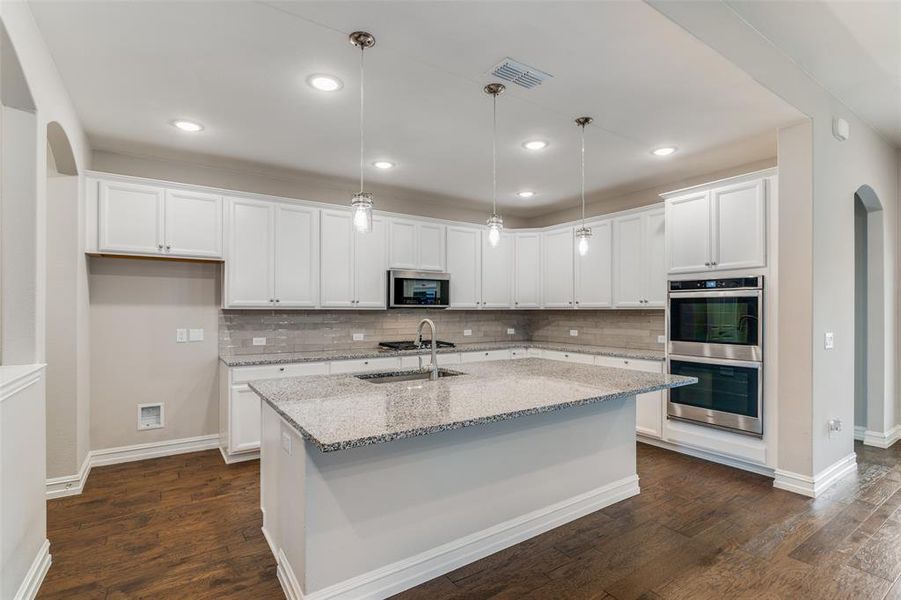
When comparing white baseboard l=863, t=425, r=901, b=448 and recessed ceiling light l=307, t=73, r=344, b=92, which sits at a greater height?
recessed ceiling light l=307, t=73, r=344, b=92

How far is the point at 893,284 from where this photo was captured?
438 cm

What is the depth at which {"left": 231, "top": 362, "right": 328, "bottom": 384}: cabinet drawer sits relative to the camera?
12.5 feet

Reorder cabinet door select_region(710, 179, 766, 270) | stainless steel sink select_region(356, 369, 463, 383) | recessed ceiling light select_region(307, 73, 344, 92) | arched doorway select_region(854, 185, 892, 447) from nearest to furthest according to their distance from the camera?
recessed ceiling light select_region(307, 73, 344, 92), stainless steel sink select_region(356, 369, 463, 383), cabinet door select_region(710, 179, 766, 270), arched doorway select_region(854, 185, 892, 447)

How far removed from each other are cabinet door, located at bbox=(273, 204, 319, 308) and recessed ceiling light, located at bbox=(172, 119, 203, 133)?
1.02 meters

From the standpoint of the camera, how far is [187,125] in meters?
3.35

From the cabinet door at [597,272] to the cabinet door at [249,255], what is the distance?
3347mm

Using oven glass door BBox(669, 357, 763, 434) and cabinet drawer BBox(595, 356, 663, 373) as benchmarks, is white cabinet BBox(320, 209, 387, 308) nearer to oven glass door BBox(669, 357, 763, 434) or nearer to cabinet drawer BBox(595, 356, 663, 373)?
cabinet drawer BBox(595, 356, 663, 373)

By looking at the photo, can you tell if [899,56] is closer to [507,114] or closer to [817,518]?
[507,114]

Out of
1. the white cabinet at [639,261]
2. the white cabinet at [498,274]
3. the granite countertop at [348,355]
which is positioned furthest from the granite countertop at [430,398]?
the white cabinet at [498,274]

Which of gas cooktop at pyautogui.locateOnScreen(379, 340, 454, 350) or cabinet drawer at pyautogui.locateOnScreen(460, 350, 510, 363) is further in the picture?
cabinet drawer at pyautogui.locateOnScreen(460, 350, 510, 363)

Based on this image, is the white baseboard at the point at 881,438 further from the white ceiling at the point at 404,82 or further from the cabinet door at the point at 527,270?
the cabinet door at the point at 527,270

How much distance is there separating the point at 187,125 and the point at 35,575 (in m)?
2.86

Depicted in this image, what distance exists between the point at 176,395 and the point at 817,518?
16.5ft

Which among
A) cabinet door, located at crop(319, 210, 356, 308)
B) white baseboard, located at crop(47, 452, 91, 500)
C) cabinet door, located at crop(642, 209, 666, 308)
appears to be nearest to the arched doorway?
cabinet door, located at crop(642, 209, 666, 308)
